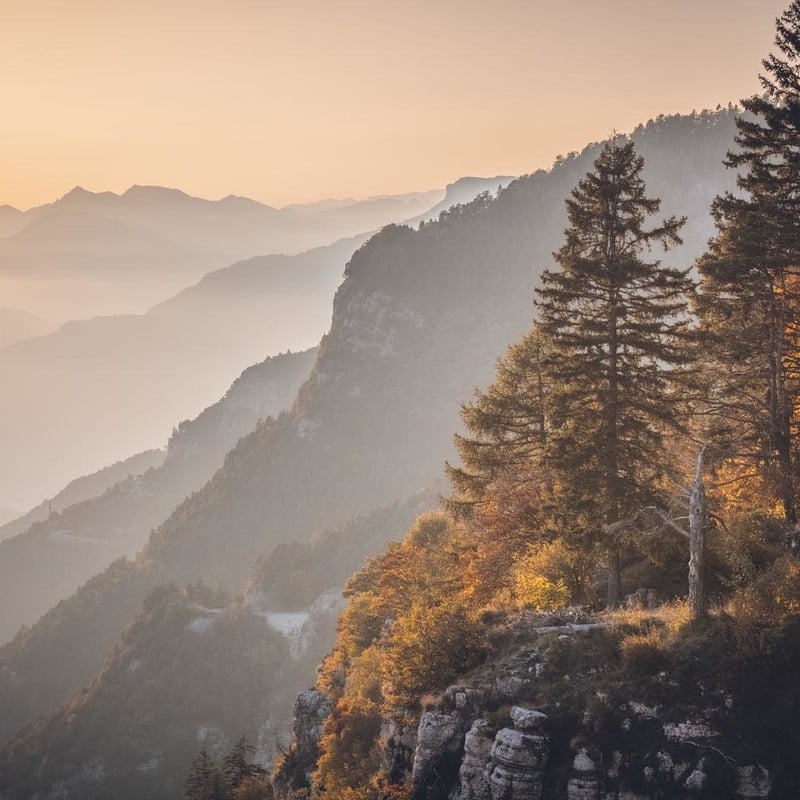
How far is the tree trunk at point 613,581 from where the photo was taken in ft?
82.5

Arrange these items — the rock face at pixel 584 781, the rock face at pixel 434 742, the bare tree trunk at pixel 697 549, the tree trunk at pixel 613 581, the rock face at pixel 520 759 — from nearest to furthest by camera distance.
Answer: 1. the rock face at pixel 584 781
2. the rock face at pixel 520 759
3. the bare tree trunk at pixel 697 549
4. the rock face at pixel 434 742
5. the tree trunk at pixel 613 581

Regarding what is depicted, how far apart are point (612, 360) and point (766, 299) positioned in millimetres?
5730

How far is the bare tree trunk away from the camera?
20134 mm

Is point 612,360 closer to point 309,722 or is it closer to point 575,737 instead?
point 575,737

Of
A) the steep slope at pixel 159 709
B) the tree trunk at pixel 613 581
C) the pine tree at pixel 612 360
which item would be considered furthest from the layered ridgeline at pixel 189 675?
the pine tree at pixel 612 360

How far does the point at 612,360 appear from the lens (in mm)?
25422

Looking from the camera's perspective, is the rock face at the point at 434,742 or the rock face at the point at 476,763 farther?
the rock face at the point at 434,742

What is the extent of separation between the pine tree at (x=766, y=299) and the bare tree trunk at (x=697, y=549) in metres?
4.89

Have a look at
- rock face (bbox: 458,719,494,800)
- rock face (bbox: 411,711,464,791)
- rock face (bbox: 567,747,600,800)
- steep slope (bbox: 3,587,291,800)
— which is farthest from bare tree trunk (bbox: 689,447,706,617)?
steep slope (bbox: 3,587,291,800)

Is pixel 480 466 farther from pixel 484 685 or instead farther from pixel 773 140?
pixel 773 140

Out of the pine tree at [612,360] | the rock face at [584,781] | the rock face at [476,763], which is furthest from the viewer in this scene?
the pine tree at [612,360]

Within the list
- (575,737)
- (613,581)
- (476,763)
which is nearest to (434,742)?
(476,763)

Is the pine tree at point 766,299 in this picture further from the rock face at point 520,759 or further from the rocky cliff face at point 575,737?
the rock face at point 520,759

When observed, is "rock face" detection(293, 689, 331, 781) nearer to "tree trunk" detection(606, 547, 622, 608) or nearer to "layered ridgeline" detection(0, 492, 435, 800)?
"tree trunk" detection(606, 547, 622, 608)
